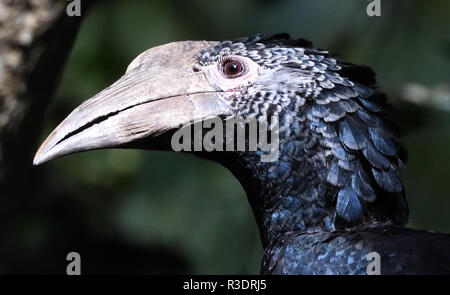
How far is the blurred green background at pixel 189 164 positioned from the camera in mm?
4113

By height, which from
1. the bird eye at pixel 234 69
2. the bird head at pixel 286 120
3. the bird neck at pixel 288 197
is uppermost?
the bird eye at pixel 234 69

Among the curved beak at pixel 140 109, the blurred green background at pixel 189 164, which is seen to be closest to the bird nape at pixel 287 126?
the curved beak at pixel 140 109

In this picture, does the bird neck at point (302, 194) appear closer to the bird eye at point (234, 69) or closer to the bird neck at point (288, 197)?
the bird neck at point (288, 197)

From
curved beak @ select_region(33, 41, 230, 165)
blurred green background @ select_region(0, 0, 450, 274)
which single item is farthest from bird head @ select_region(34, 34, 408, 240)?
blurred green background @ select_region(0, 0, 450, 274)

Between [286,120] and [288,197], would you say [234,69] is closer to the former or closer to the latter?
[286,120]

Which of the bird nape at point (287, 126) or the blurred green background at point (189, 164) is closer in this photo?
the bird nape at point (287, 126)

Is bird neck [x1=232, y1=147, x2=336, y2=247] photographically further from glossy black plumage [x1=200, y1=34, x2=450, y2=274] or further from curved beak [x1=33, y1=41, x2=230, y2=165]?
curved beak [x1=33, y1=41, x2=230, y2=165]

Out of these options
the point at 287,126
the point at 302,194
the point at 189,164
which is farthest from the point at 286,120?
the point at 189,164

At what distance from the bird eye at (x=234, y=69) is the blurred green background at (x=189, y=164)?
5.72 ft

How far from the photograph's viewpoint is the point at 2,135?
3.34m

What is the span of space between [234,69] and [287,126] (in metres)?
0.28
